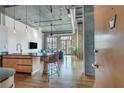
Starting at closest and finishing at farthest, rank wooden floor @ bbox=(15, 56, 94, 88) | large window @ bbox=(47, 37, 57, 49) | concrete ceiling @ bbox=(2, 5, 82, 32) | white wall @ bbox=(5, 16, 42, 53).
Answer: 1. wooden floor @ bbox=(15, 56, 94, 88)
2. concrete ceiling @ bbox=(2, 5, 82, 32)
3. white wall @ bbox=(5, 16, 42, 53)
4. large window @ bbox=(47, 37, 57, 49)

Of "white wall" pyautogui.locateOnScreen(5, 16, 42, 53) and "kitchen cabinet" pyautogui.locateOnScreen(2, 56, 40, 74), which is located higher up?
"white wall" pyautogui.locateOnScreen(5, 16, 42, 53)

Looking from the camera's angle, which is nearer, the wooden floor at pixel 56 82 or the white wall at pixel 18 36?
the wooden floor at pixel 56 82

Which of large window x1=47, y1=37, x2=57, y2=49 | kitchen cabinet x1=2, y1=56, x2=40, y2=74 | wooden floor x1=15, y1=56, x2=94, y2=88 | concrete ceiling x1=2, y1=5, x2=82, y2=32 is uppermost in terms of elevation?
concrete ceiling x1=2, y1=5, x2=82, y2=32

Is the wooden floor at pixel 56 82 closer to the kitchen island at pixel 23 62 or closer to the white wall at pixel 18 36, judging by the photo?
the kitchen island at pixel 23 62

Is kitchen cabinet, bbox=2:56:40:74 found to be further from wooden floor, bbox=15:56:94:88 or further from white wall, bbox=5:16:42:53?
white wall, bbox=5:16:42:53

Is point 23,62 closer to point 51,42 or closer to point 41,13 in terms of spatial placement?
point 41,13

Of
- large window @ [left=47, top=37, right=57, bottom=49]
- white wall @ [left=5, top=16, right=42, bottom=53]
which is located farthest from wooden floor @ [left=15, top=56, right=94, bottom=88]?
large window @ [left=47, top=37, right=57, bottom=49]

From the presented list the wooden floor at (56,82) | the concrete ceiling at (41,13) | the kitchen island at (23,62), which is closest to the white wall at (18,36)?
the concrete ceiling at (41,13)

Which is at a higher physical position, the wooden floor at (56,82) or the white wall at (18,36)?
the white wall at (18,36)

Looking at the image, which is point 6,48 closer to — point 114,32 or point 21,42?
point 21,42

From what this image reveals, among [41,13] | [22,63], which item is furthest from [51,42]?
[22,63]
